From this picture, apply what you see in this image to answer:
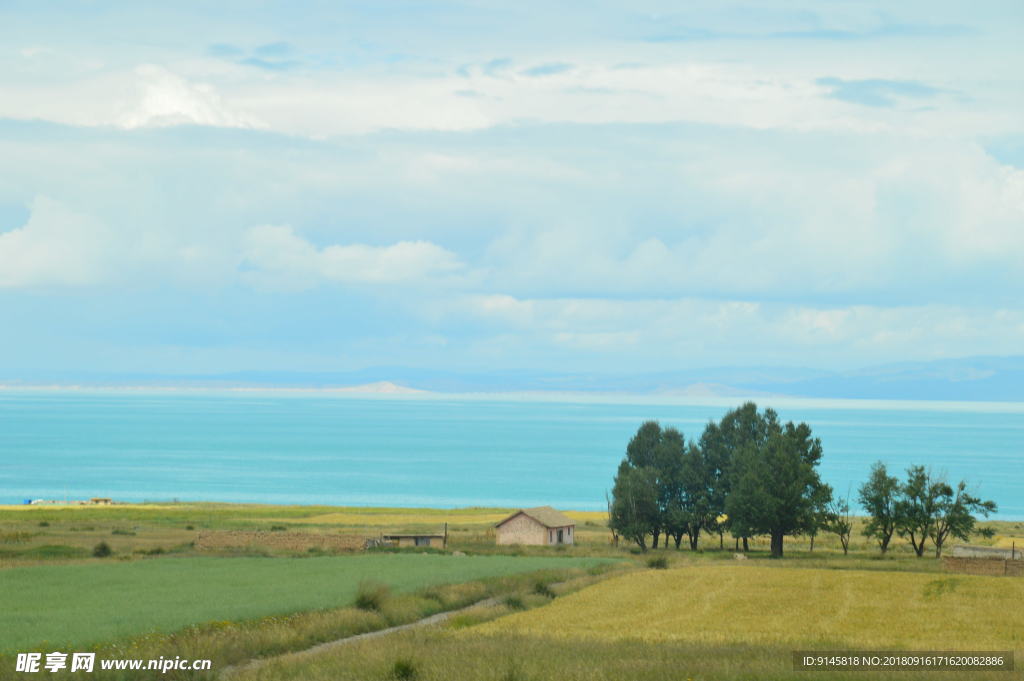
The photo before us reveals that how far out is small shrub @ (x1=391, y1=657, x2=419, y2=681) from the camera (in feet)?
60.4

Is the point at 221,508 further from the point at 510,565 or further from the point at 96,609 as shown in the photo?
the point at 96,609

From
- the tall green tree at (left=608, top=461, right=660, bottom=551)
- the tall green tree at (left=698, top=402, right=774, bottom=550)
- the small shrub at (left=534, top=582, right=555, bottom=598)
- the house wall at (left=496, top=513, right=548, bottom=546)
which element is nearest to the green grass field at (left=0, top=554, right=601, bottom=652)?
the small shrub at (left=534, top=582, right=555, bottom=598)

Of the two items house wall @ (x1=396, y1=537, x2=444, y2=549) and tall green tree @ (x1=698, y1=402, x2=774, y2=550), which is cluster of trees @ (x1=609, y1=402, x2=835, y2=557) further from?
house wall @ (x1=396, y1=537, x2=444, y2=549)

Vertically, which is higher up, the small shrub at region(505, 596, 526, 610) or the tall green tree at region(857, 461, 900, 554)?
the tall green tree at region(857, 461, 900, 554)

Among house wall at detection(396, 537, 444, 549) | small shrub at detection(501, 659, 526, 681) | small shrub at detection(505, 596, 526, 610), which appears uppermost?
house wall at detection(396, 537, 444, 549)

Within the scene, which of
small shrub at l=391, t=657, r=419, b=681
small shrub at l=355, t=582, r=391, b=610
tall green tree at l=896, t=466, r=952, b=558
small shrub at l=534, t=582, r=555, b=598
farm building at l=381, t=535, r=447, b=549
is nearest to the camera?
small shrub at l=391, t=657, r=419, b=681

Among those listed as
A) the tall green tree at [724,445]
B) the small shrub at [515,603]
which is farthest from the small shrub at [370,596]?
the tall green tree at [724,445]

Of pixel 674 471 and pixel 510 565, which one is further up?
pixel 674 471

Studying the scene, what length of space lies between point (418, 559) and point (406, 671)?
3293 centimetres

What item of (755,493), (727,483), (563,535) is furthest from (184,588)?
(727,483)

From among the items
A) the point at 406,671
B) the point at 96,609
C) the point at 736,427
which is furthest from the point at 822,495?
the point at 406,671

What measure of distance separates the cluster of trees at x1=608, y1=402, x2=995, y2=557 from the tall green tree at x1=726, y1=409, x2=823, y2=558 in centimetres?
6

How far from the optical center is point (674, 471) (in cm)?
7969

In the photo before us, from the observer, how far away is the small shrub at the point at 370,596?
1227 inches
